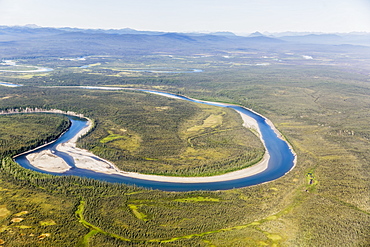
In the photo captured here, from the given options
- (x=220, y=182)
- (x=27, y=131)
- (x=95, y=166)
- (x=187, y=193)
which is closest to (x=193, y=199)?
(x=187, y=193)

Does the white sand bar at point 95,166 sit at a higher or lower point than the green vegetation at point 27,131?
lower

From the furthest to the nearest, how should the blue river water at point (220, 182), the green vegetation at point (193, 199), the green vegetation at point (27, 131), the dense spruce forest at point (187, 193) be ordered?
the green vegetation at point (27, 131), the blue river water at point (220, 182), the dense spruce forest at point (187, 193), the green vegetation at point (193, 199)

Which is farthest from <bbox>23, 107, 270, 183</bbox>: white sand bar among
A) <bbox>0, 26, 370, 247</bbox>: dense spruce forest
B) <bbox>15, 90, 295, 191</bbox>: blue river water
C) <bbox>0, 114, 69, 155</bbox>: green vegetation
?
<bbox>0, 114, 69, 155</bbox>: green vegetation

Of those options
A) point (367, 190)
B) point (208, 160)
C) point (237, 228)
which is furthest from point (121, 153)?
point (367, 190)

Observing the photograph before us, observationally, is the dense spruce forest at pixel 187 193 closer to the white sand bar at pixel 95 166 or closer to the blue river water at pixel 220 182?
the white sand bar at pixel 95 166

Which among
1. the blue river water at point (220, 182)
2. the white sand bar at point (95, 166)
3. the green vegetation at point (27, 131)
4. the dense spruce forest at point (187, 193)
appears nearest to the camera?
the dense spruce forest at point (187, 193)

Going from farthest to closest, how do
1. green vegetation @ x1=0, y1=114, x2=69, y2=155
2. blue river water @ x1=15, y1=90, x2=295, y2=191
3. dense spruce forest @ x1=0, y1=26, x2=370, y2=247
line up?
green vegetation @ x1=0, y1=114, x2=69, y2=155
blue river water @ x1=15, y1=90, x2=295, y2=191
dense spruce forest @ x1=0, y1=26, x2=370, y2=247

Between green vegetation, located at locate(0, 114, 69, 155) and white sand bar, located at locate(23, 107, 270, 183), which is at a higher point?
green vegetation, located at locate(0, 114, 69, 155)

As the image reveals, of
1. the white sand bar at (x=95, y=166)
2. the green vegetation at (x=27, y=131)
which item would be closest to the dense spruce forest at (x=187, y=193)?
the green vegetation at (x=27, y=131)

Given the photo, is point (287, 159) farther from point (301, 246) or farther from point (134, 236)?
point (134, 236)

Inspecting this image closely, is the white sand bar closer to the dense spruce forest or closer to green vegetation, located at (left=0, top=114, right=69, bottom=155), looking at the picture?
the dense spruce forest

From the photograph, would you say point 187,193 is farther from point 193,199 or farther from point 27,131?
point 27,131
